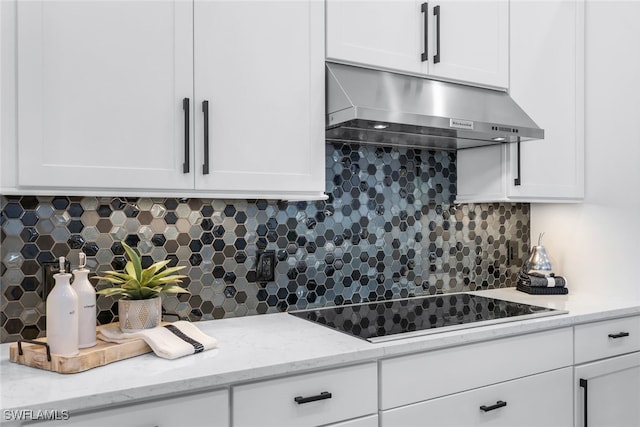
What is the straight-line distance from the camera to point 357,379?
62.4 inches

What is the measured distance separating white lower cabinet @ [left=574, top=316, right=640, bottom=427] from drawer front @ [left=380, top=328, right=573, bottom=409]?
0.34 ft

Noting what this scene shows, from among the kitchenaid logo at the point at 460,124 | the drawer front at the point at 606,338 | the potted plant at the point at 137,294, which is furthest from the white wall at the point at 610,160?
the potted plant at the point at 137,294

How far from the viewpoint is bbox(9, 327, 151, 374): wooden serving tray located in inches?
53.3

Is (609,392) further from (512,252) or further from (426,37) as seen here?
(426,37)

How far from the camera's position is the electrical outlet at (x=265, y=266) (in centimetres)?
212

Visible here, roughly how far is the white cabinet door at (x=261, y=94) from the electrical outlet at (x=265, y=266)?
1.30 ft

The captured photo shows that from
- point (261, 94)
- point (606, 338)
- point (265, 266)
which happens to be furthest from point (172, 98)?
point (606, 338)

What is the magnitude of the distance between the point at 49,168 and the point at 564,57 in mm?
2389

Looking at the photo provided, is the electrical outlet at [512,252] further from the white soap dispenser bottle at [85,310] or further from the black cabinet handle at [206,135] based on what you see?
the white soap dispenser bottle at [85,310]

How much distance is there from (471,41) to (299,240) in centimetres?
117

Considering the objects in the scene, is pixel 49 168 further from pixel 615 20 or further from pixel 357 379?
pixel 615 20

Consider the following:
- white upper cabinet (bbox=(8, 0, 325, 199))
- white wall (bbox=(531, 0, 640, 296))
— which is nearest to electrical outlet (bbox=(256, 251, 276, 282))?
white upper cabinet (bbox=(8, 0, 325, 199))

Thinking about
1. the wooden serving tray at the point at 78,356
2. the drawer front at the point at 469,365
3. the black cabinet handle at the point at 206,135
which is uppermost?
the black cabinet handle at the point at 206,135

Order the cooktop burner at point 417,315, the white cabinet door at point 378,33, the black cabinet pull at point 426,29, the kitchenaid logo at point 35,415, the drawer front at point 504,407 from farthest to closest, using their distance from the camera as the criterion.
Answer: the black cabinet pull at point 426,29 < the white cabinet door at point 378,33 < the cooktop burner at point 417,315 < the drawer front at point 504,407 < the kitchenaid logo at point 35,415
